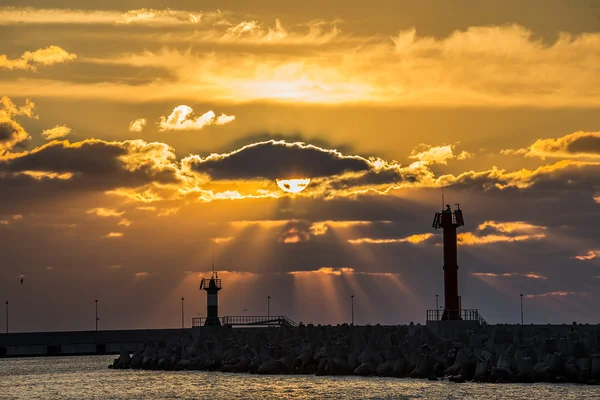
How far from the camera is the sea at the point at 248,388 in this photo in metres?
47.7

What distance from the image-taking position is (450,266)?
64750mm

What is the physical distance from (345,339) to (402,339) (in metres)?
3.45

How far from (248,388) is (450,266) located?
1561cm

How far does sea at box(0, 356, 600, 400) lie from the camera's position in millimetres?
47719

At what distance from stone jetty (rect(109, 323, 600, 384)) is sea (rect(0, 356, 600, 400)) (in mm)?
788

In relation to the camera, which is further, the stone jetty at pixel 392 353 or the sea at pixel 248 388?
the stone jetty at pixel 392 353

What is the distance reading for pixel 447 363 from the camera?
5391cm

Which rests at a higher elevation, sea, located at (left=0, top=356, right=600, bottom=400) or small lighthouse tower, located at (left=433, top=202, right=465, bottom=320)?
small lighthouse tower, located at (left=433, top=202, right=465, bottom=320)

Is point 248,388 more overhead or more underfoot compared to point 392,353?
more underfoot

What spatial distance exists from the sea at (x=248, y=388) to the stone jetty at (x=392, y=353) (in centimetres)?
79

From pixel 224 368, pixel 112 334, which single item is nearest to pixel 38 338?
pixel 112 334

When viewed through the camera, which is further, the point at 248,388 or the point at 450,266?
the point at 450,266

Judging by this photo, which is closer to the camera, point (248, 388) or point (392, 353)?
point (248, 388)

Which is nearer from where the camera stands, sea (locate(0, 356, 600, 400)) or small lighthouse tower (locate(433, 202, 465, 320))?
sea (locate(0, 356, 600, 400))
